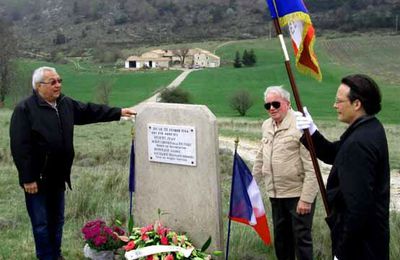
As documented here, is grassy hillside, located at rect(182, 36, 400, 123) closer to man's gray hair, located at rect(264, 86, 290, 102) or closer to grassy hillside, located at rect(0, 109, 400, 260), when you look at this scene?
grassy hillside, located at rect(0, 109, 400, 260)

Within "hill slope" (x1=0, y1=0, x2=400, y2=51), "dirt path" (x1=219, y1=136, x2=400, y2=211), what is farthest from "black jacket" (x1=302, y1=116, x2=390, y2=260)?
"hill slope" (x1=0, y1=0, x2=400, y2=51)

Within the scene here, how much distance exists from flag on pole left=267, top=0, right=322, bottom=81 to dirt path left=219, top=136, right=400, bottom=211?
16.9 feet

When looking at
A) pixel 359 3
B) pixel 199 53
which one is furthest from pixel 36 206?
pixel 359 3

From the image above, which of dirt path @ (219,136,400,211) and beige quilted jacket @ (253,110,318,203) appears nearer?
beige quilted jacket @ (253,110,318,203)

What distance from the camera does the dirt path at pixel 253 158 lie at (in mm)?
10711

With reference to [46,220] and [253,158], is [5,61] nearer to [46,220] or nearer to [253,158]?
[253,158]

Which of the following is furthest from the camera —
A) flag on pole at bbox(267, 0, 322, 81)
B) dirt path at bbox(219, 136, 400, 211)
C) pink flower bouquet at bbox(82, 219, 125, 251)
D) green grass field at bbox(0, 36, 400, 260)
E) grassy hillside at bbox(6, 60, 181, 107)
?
grassy hillside at bbox(6, 60, 181, 107)

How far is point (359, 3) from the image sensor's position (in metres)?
152

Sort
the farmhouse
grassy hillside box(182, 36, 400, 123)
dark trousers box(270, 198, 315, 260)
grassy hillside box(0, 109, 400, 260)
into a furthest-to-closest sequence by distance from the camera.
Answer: the farmhouse → grassy hillside box(182, 36, 400, 123) → grassy hillside box(0, 109, 400, 260) → dark trousers box(270, 198, 315, 260)

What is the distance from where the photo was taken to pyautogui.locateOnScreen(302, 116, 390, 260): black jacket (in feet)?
11.7

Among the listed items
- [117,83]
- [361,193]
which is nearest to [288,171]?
[361,193]

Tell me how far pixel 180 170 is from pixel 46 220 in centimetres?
139

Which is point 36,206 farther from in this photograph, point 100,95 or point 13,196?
point 100,95

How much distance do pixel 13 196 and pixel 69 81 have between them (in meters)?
69.4
